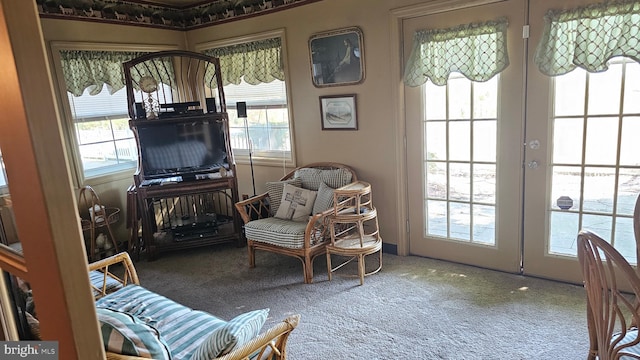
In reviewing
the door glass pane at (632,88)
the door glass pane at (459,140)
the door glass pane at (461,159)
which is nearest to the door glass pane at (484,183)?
the door glass pane at (461,159)

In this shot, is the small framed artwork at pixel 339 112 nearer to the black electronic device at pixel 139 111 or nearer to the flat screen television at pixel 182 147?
the flat screen television at pixel 182 147

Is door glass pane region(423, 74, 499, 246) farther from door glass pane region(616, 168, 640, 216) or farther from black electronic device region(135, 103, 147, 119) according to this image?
black electronic device region(135, 103, 147, 119)

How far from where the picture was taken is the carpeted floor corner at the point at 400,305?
8.23 ft

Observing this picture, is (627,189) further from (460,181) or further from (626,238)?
(460,181)

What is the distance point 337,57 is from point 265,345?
2.88 meters

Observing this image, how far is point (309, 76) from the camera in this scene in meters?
4.15

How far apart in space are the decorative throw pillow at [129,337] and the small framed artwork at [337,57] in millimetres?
2852

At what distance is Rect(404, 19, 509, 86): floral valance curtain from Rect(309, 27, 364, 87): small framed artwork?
0.52 m

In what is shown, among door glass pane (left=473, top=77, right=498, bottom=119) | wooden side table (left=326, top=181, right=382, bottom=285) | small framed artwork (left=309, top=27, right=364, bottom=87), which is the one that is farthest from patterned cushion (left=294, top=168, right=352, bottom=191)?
door glass pane (left=473, top=77, right=498, bottom=119)

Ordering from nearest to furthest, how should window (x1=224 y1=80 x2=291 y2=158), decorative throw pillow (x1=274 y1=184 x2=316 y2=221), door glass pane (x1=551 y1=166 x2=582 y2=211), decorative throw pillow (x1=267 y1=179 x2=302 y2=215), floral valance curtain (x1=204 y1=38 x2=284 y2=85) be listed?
door glass pane (x1=551 y1=166 x2=582 y2=211), decorative throw pillow (x1=274 y1=184 x2=316 y2=221), decorative throw pillow (x1=267 y1=179 x2=302 y2=215), floral valance curtain (x1=204 y1=38 x2=284 y2=85), window (x1=224 y1=80 x2=291 y2=158)

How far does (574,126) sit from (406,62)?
1.35 m

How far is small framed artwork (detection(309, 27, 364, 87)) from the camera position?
3.76m

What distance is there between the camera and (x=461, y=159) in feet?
11.4

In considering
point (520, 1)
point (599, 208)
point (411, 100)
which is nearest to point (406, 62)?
point (411, 100)
